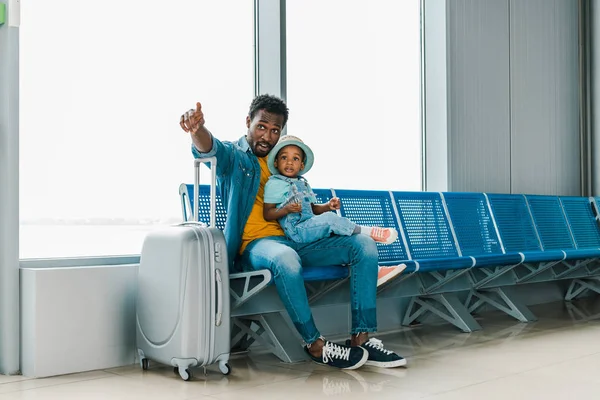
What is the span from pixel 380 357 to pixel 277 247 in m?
0.73

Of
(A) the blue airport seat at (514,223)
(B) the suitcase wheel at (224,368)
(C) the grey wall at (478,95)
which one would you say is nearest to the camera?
(B) the suitcase wheel at (224,368)

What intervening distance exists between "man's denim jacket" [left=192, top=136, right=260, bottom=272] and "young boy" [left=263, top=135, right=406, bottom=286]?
0.08 m

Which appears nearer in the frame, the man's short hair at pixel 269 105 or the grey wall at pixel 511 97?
the man's short hair at pixel 269 105

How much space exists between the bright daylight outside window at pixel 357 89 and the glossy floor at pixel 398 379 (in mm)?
1547

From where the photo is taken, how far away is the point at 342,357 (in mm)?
3514

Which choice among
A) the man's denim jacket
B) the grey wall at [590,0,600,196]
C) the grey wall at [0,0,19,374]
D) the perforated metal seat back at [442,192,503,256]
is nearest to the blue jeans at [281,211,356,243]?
the man's denim jacket

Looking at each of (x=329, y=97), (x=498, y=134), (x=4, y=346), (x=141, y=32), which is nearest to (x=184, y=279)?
(x=4, y=346)

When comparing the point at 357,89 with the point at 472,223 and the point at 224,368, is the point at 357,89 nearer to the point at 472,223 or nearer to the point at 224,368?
the point at 472,223

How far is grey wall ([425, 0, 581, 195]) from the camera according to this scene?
6.04 meters

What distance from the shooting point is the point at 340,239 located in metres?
3.73

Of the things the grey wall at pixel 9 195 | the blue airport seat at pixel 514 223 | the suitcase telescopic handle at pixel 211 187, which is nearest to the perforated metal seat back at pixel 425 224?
the blue airport seat at pixel 514 223

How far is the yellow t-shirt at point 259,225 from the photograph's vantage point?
3812 mm

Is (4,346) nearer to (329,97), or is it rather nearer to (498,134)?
(329,97)

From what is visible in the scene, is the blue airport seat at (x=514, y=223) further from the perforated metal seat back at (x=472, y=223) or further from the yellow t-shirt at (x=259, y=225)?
the yellow t-shirt at (x=259, y=225)
